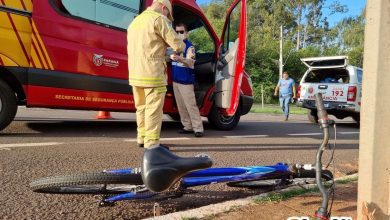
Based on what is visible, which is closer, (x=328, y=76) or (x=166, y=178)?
(x=166, y=178)

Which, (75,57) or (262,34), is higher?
(262,34)

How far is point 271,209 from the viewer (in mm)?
2998

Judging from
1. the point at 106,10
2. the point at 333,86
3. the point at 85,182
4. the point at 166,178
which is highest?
the point at 106,10

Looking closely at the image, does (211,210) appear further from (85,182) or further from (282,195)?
(85,182)

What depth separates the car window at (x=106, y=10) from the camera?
622cm

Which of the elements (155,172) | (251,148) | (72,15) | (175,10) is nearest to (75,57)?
(72,15)

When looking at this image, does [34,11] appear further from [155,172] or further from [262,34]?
[262,34]

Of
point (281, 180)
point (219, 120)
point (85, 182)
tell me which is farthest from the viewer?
point (219, 120)

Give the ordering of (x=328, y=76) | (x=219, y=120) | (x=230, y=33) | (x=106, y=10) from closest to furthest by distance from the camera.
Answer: (x=106, y=10) → (x=230, y=33) → (x=219, y=120) → (x=328, y=76)

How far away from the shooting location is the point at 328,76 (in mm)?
12430

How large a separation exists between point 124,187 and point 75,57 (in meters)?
3.86

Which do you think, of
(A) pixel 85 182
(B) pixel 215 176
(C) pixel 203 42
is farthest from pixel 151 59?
(C) pixel 203 42

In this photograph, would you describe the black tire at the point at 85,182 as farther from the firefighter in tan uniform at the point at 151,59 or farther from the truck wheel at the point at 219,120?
the truck wheel at the point at 219,120

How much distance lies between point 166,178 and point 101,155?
299 cm
